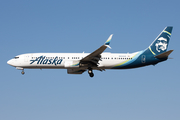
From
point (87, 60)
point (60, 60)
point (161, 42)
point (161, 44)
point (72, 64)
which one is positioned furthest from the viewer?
point (161, 42)

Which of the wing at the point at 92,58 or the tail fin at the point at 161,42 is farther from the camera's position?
the tail fin at the point at 161,42

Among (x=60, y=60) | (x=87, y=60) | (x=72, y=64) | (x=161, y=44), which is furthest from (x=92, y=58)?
(x=161, y=44)

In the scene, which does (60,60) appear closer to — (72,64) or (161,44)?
(72,64)

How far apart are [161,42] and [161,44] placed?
433 millimetres

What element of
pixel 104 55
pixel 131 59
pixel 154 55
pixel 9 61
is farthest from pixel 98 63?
pixel 9 61

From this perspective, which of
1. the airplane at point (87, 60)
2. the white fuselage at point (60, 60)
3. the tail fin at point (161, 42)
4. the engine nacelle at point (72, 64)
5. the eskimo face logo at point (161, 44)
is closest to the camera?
the engine nacelle at point (72, 64)

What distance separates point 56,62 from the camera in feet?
173

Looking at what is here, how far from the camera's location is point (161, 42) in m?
55.7

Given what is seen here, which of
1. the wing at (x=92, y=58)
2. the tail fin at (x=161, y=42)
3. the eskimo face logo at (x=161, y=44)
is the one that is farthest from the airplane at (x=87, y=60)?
the eskimo face logo at (x=161, y=44)

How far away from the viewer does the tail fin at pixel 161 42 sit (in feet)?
180

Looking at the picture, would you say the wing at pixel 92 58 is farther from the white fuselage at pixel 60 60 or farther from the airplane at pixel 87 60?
the white fuselage at pixel 60 60

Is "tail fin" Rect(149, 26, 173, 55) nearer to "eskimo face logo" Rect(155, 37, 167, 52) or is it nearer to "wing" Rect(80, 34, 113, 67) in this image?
"eskimo face logo" Rect(155, 37, 167, 52)

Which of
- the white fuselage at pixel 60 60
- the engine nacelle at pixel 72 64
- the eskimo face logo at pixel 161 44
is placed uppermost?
the eskimo face logo at pixel 161 44

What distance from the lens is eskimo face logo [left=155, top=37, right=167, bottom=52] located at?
5515 cm
